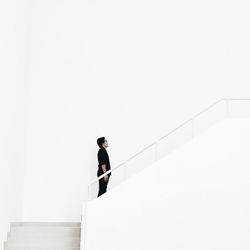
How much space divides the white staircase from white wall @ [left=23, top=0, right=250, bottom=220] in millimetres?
1908

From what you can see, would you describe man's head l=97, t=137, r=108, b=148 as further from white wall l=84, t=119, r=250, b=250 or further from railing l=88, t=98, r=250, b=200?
white wall l=84, t=119, r=250, b=250

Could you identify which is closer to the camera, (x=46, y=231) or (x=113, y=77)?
(x=46, y=231)

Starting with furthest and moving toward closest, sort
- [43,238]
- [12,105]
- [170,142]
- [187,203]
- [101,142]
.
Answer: [170,142] → [101,142] → [12,105] → [43,238] → [187,203]

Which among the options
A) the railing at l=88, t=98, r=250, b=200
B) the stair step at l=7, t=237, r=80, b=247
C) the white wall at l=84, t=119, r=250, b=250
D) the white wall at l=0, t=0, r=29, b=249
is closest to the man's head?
the railing at l=88, t=98, r=250, b=200

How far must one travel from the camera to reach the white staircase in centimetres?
712

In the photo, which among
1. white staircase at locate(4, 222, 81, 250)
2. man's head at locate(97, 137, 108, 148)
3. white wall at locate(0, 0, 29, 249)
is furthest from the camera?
man's head at locate(97, 137, 108, 148)

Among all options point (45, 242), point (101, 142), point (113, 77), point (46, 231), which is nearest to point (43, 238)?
point (45, 242)

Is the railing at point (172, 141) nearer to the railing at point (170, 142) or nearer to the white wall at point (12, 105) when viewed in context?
the railing at point (170, 142)

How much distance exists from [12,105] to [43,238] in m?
2.89

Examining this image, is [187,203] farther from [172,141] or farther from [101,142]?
[172,141]

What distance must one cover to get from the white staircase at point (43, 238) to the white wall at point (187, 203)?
0.69 m

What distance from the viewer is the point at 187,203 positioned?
23.5 ft

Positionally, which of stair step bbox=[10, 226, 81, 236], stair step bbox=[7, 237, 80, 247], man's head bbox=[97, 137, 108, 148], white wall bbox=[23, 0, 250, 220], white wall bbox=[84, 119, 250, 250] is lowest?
stair step bbox=[7, 237, 80, 247]

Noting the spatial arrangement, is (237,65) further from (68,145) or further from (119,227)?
(119,227)
